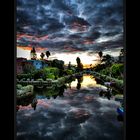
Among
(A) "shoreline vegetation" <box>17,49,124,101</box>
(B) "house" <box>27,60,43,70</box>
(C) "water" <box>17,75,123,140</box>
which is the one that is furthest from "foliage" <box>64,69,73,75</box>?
(B) "house" <box>27,60,43,70</box>

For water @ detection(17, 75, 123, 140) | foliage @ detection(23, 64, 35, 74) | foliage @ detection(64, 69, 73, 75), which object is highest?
foliage @ detection(23, 64, 35, 74)

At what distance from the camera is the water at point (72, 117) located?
2223 mm

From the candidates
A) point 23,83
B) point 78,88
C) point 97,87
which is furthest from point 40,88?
point 97,87

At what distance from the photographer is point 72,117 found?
7.35 ft

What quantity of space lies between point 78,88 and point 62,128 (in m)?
0.38

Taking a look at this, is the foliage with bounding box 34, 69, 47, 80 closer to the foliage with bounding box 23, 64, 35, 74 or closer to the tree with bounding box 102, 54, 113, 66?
the foliage with bounding box 23, 64, 35, 74

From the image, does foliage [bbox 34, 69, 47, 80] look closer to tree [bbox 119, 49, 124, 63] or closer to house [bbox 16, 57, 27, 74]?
house [bbox 16, 57, 27, 74]

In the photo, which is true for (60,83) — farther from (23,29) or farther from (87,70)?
(23,29)

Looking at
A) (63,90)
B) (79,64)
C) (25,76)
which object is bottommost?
(63,90)

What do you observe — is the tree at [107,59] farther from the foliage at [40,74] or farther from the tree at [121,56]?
the foliage at [40,74]

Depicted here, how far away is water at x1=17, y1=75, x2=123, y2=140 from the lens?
2223 millimetres

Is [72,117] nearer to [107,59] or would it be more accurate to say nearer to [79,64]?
[79,64]

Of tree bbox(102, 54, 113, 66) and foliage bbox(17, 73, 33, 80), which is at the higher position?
tree bbox(102, 54, 113, 66)

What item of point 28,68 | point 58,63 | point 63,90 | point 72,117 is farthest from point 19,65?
point 72,117
